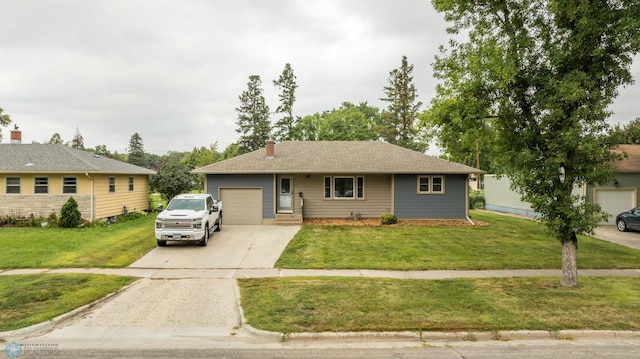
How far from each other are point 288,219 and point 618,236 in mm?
16899

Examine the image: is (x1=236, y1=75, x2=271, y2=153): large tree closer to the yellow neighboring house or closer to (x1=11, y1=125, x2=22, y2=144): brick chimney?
(x1=11, y1=125, x2=22, y2=144): brick chimney

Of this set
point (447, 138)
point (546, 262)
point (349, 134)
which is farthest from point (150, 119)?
point (546, 262)

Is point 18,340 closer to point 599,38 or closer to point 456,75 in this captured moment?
point 456,75

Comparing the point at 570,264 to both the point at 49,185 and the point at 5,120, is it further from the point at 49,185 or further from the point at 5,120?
the point at 5,120

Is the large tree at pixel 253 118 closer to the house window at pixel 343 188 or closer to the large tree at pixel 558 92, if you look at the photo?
the house window at pixel 343 188

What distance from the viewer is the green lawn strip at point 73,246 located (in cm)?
1109

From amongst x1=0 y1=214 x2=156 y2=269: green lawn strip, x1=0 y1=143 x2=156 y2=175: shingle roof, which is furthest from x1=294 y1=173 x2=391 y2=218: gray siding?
x1=0 y1=143 x2=156 y2=175: shingle roof

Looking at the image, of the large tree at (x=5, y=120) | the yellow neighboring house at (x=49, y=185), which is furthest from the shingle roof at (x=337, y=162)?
the large tree at (x=5, y=120)

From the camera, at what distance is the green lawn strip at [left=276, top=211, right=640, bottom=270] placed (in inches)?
430

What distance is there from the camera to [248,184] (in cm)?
1950

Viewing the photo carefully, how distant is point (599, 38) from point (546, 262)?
6.92 m

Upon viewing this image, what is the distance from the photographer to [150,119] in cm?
4494

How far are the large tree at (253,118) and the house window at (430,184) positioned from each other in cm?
3272

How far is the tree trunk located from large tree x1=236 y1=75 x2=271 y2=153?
43.3 meters
